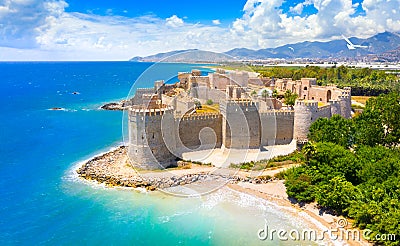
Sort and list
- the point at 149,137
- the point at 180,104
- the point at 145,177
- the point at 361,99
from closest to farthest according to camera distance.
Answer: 1. the point at 145,177
2. the point at 149,137
3. the point at 180,104
4. the point at 361,99

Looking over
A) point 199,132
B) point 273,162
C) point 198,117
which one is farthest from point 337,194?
Result: point 198,117

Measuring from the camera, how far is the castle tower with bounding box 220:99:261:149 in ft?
85.1

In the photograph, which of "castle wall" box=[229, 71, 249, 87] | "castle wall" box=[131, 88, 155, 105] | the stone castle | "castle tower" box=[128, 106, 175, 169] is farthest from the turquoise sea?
"castle wall" box=[229, 71, 249, 87]

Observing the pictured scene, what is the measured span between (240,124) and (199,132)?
3.50 meters

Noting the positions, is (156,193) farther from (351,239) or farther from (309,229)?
(351,239)

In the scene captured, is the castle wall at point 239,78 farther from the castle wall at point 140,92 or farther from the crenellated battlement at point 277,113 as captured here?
the crenellated battlement at point 277,113

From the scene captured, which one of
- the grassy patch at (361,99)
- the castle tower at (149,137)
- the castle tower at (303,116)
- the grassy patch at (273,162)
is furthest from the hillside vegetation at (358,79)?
the castle tower at (149,137)

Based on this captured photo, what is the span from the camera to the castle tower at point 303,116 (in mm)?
28344

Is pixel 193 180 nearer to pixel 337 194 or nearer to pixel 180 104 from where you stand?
pixel 337 194

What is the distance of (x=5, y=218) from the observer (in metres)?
19.8

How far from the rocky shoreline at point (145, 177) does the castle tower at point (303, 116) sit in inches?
286

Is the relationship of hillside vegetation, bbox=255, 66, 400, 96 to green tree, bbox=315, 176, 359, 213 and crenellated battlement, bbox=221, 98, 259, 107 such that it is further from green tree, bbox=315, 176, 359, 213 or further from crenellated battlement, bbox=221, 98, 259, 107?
green tree, bbox=315, 176, 359, 213

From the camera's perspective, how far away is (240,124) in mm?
26062

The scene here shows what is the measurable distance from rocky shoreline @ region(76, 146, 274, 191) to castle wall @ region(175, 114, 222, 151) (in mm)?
2315
